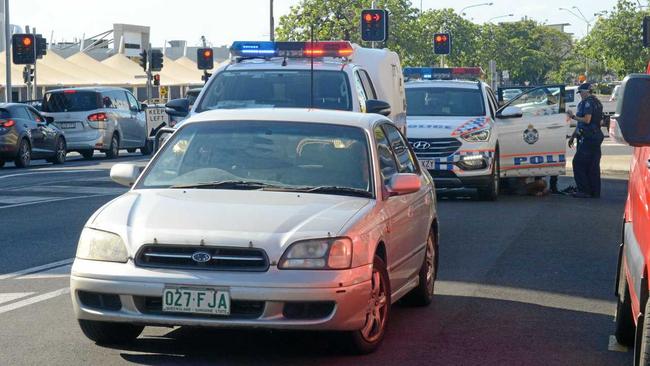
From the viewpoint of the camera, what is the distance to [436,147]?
770 inches

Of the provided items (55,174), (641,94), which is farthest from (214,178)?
(55,174)

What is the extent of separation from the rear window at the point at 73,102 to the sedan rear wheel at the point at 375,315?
87.5 ft

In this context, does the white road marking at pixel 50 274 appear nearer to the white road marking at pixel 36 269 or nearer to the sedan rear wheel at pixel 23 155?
the white road marking at pixel 36 269

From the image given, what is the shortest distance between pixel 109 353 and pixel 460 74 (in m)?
32.6

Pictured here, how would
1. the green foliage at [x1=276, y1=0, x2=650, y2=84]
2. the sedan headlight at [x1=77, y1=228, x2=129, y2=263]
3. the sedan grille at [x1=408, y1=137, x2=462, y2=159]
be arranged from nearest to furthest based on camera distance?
the sedan headlight at [x1=77, y1=228, x2=129, y2=263] → the sedan grille at [x1=408, y1=137, x2=462, y2=159] → the green foliage at [x1=276, y1=0, x2=650, y2=84]

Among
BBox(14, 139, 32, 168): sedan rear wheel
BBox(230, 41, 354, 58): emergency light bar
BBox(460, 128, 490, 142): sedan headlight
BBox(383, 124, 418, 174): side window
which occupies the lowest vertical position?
BBox(14, 139, 32, 168): sedan rear wheel

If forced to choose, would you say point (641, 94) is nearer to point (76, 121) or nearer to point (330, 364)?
point (330, 364)

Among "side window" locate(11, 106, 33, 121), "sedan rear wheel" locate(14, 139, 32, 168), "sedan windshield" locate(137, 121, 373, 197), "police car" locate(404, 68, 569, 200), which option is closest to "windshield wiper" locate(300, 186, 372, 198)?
"sedan windshield" locate(137, 121, 373, 197)

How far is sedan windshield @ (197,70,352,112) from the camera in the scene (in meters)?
13.9

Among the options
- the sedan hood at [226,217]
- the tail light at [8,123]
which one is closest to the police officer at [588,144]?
the sedan hood at [226,217]

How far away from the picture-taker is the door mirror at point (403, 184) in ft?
27.1

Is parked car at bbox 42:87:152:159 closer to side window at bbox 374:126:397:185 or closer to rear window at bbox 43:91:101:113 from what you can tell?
rear window at bbox 43:91:101:113

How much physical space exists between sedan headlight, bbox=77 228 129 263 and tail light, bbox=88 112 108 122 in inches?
1038

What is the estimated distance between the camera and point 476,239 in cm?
1427
